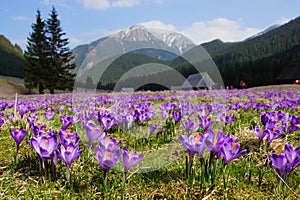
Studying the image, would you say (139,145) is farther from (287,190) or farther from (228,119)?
(287,190)

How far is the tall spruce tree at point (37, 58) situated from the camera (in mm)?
43188

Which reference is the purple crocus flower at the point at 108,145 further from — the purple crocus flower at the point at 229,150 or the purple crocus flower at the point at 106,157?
the purple crocus flower at the point at 229,150

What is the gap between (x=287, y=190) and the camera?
6.18 feet

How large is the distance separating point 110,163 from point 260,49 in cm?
10634

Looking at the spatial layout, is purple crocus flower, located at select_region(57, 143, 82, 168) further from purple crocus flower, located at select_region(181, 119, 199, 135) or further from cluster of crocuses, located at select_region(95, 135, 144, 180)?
purple crocus flower, located at select_region(181, 119, 199, 135)

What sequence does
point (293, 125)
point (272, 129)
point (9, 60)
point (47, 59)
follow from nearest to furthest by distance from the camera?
point (272, 129) < point (293, 125) < point (47, 59) < point (9, 60)

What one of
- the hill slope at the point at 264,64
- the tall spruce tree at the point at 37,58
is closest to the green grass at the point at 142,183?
the tall spruce tree at the point at 37,58

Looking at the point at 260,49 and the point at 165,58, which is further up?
the point at 260,49

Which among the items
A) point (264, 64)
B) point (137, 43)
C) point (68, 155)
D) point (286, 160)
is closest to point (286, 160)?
point (286, 160)

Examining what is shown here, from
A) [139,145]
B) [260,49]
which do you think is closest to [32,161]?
[139,145]

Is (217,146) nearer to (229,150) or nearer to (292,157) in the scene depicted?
(229,150)

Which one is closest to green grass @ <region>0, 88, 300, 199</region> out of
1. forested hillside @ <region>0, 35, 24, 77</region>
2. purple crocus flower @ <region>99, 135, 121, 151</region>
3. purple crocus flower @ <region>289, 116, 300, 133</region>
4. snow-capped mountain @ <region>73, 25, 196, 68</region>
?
purple crocus flower @ <region>99, 135, 121, 151</region>

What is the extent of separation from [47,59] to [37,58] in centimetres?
194

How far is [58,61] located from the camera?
47625 millimetres
